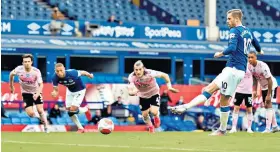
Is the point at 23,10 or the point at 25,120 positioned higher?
the point at 23,10

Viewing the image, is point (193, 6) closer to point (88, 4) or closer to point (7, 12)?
point (88, 4)

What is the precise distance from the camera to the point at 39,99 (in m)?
21.7

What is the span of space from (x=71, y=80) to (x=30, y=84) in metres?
1.15

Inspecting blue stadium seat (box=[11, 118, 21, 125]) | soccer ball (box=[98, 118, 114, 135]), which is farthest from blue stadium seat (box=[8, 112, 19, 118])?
soccer ball (box=[98, 118, 114, 135])

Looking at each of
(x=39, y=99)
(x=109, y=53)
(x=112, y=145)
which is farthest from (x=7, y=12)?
(x=112, y=145)

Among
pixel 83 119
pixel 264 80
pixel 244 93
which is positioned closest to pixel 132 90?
pixel 244 93

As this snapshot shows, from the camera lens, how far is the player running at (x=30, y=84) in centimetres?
2146

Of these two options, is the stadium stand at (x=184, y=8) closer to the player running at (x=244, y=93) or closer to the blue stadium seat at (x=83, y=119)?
the blue stadium seat at (x=83, y=119)

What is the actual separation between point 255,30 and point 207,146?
25276 mm

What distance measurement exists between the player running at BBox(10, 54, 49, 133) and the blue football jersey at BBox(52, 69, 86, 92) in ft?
1.66

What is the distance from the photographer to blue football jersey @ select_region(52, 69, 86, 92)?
69.2ft

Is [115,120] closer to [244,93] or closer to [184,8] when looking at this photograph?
[244,93]

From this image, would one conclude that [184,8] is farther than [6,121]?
Yes

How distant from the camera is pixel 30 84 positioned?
21734 mm
